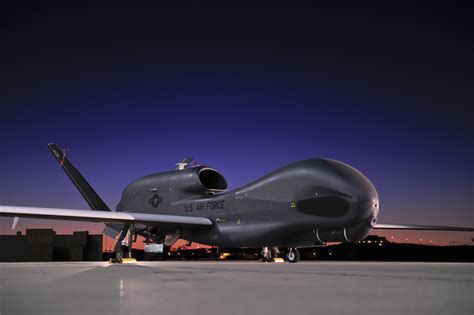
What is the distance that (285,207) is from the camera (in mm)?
19203

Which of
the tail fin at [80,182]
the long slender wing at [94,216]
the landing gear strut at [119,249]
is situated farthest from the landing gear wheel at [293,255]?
the tail fin at [80,182]

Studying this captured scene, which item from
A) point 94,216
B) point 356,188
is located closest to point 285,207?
point 356,188

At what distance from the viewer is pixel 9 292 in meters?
6.70

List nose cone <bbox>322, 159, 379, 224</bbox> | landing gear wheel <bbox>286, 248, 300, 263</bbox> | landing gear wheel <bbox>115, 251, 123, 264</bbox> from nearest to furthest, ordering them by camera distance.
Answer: nose cone <bbox>322, 159, 379, 224</bbox>
landing gear wheel <bbox>115, 251, 123, 264</bbox>
landing gear wheel <bbox>286, 248, 300, 263</bbox>

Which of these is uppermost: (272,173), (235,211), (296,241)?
(272,173)

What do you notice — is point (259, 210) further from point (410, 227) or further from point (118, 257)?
point (410, 227)

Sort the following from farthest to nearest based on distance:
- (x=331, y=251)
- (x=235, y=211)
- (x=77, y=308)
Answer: (x=331, y=251), (x=235, y=211), (x=77, y=308)

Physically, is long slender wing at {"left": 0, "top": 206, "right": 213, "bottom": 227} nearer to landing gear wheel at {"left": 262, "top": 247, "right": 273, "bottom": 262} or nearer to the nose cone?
landing gear wheel at {"left": 262, "top": 247, "right": 273, "bottom": 262}

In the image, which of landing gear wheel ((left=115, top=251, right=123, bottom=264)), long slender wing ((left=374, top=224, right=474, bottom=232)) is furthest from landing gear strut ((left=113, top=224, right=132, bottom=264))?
long slender wing ((left=374, top=224, right=474, bottom=232))

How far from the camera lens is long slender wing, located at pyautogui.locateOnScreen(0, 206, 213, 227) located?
62.3 ft

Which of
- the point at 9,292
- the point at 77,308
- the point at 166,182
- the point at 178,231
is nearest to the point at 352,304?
the point at 77,308

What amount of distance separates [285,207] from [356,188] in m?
3.15

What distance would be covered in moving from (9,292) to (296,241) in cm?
1399

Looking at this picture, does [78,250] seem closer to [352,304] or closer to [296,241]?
[296,241]
